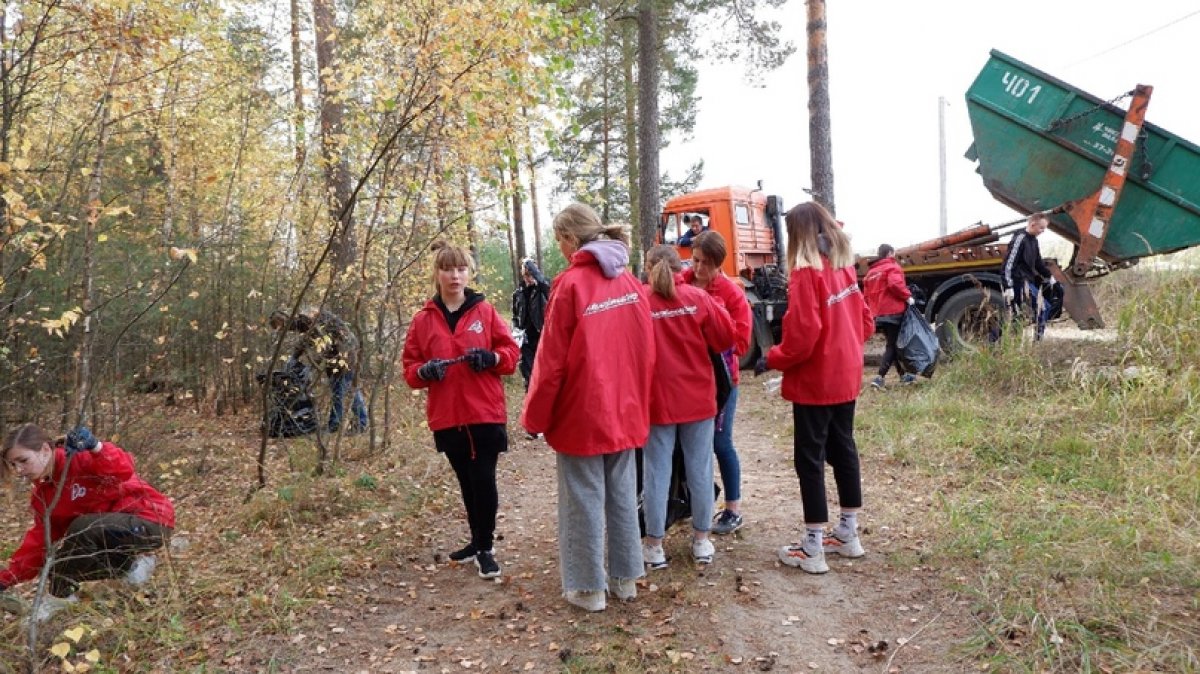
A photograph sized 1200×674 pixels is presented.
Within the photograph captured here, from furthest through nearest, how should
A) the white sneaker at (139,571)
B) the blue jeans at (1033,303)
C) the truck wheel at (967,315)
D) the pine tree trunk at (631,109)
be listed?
the pine tree trunk at (631,109) < the truck wheel at (967,315) < the blue jeans at (1033,303) < the white sneaker at (139,571)

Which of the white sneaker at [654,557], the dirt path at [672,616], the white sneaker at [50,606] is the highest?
the white sneaker at [50,606]

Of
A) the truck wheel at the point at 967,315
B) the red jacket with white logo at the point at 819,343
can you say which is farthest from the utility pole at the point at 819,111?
the red jacket with white logo at the point at 819,343

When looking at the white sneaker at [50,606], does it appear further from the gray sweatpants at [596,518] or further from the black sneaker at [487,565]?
the gray sweatpants at [596,518]

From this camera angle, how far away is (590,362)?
126 inches

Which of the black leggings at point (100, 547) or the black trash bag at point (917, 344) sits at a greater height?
the black trash bag at point (917, 344)

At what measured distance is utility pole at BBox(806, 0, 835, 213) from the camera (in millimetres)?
10055

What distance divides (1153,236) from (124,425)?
10.1 meters

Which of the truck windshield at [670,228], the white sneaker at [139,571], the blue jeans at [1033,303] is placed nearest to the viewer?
the white sneaker at [139,571]

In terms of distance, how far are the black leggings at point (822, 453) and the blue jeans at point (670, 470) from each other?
461 mm

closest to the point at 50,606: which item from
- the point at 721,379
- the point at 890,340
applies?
the point at 721,379

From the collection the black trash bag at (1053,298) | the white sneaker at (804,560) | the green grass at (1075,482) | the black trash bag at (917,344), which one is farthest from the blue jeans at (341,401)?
the black trash bag at (1053,298)

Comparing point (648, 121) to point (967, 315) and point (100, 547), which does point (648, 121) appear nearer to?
point (967, 315)

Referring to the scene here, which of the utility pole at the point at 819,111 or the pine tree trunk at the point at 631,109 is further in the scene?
the pine tree trunk at the point at 631,109

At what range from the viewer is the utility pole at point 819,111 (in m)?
10.1
